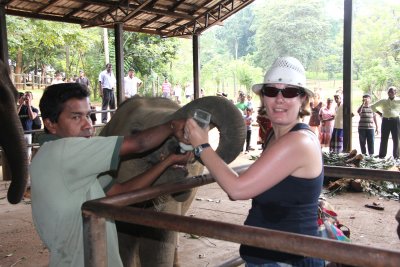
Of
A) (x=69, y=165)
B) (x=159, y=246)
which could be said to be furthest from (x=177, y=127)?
(x=159, y=246)

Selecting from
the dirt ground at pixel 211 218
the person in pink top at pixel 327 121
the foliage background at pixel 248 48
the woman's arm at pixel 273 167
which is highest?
the foliage background at pixel 248 48

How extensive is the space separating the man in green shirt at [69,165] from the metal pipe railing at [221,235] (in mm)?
219

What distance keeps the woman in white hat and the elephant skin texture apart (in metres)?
0.99

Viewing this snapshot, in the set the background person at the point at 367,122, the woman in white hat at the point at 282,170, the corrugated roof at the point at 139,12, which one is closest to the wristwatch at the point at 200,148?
the woman in white hat at the point at 282,170

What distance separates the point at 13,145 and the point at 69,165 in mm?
3527

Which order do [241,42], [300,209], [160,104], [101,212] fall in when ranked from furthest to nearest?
[241,42], [160,104], [300,209], [101,212]

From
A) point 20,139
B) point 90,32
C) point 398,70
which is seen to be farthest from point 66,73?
point 20,139

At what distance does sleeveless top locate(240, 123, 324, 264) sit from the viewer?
1772 mm

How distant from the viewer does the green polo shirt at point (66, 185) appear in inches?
72.7

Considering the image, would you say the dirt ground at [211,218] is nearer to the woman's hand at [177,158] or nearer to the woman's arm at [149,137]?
the woman's hand at [177,158]

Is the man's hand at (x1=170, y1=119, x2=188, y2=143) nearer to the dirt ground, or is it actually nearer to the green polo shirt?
the green polo shirt

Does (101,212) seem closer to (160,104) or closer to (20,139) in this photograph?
(160,104)

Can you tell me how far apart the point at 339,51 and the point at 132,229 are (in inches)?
1611

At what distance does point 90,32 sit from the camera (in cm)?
2900
